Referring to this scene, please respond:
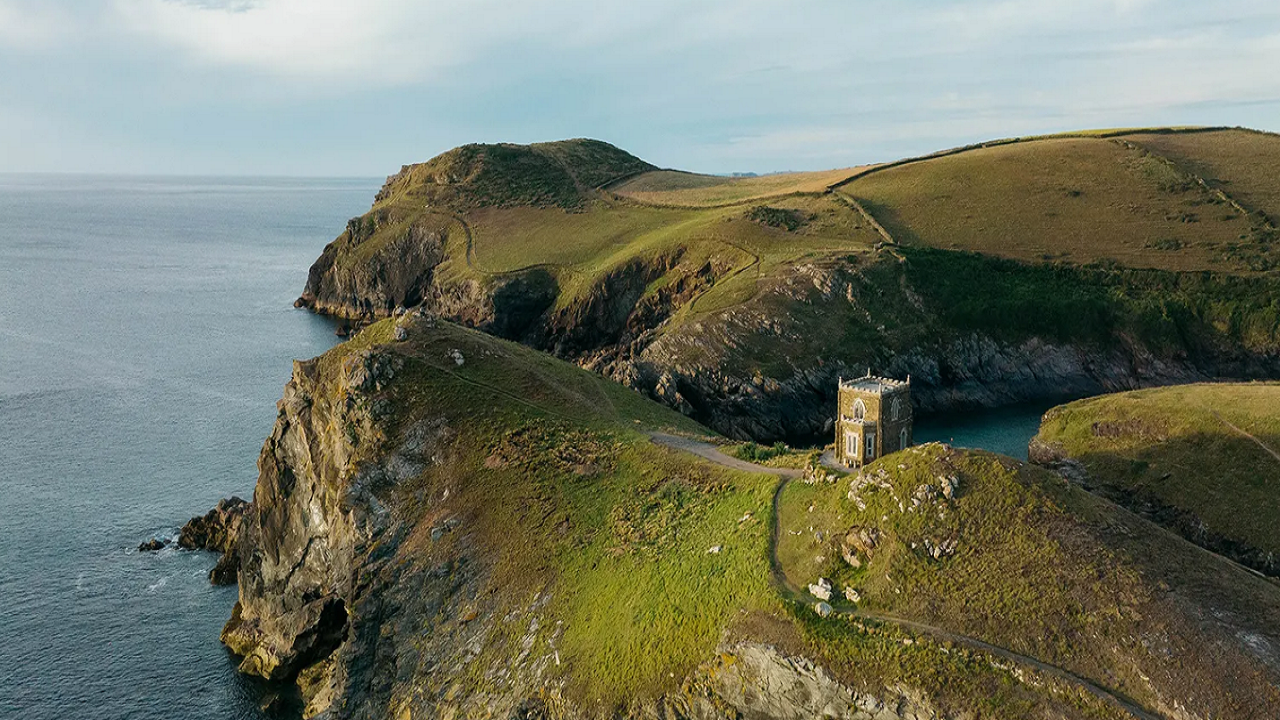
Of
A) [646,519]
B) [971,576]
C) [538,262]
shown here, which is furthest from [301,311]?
[971,576]

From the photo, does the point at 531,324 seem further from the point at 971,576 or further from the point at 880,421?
the point at 971,576

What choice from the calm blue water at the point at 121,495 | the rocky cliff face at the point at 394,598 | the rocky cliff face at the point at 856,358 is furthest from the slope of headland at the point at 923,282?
the rocky cliff face at the point at 394,598

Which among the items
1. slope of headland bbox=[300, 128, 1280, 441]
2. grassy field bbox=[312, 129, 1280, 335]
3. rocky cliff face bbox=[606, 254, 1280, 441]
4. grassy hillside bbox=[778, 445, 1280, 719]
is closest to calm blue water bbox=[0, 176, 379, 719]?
grassy hillside bbox=[778, 445, 1280, 719]

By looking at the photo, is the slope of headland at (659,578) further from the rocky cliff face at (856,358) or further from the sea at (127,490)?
the rocky cliff face at (856,358)

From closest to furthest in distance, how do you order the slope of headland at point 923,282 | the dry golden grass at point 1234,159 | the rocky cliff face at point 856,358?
1. the rocky cliff face at point 856,358
2. the slope of headland at point 923,282
3. the dry golden grass at point 1234,159

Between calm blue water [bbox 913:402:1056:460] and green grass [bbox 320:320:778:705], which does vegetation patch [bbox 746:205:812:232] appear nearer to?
calm blue water [bbox 913:402:1056:460]

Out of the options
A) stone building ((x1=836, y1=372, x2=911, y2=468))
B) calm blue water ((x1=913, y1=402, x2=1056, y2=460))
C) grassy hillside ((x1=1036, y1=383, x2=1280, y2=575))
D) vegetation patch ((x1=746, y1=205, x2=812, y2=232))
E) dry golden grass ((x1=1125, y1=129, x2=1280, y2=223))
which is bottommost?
calm blue water ((x1=913, y1=402, x2=1056, y2=460))
